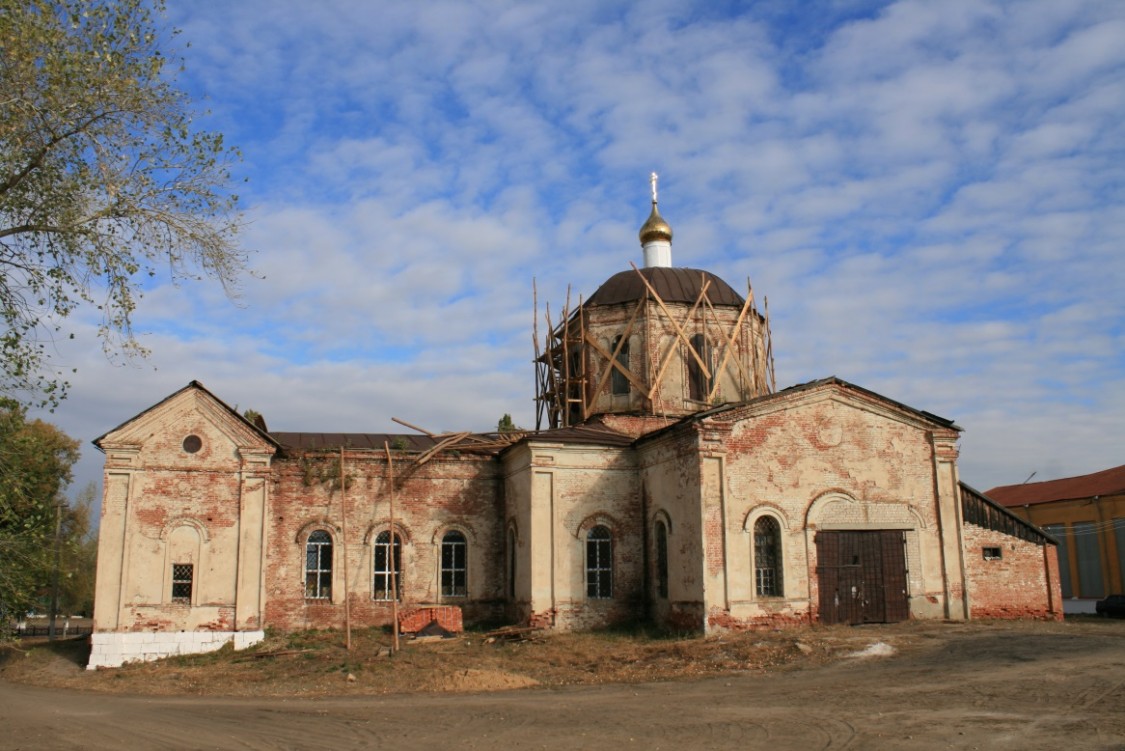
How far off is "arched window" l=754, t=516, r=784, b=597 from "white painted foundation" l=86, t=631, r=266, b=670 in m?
11.5

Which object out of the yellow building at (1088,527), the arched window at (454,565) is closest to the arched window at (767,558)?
the arched window at (454,565)

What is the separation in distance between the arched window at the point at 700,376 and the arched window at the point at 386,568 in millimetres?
9228

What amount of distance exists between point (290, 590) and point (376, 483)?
3.37 metres

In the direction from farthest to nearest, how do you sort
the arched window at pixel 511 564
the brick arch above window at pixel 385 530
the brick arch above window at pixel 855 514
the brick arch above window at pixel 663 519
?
the arched window at pixel 511 564 → the brick arch above window at pixel 385 530 → the brick arch above window at pixel 663 519 → the brick arch above window at pixel 855 514

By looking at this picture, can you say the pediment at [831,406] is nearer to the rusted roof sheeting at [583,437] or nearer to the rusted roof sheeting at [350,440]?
the rusted roof sheeting at [583,437]

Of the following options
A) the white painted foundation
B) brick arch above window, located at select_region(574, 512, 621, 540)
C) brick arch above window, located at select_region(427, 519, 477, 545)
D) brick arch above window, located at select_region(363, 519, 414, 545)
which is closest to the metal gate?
brick arch above window, located at select_region(574, 512, 621, 540)

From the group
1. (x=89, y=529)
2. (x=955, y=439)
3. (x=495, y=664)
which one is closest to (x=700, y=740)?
(x=495, y=664)

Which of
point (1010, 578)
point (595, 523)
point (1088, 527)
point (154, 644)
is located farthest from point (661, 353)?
point (1088, 527)

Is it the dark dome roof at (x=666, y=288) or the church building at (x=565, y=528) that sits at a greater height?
the dark dome roof at (x=666, y=288)

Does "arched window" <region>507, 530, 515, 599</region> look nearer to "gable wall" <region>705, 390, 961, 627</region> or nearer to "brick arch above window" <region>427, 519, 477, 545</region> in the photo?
"brick arch above window" <region>427, 519, 477, 545</region>

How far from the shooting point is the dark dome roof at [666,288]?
88.0 ft

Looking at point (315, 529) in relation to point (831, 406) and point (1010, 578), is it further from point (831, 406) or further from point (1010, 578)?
point (1010, 578)

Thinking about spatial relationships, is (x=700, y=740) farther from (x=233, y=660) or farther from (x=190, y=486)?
(x=190, y=486)

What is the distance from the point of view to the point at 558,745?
10602mm
